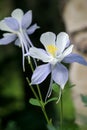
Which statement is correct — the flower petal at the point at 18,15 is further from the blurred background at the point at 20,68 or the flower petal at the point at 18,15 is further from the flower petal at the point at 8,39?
the blurred background at the point at 20,68

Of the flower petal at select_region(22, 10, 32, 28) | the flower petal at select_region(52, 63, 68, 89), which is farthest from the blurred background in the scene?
the flower petal at select_region(52, 63, 68, 89)

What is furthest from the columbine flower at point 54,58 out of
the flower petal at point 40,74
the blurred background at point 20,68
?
the blurred background at point 20,68

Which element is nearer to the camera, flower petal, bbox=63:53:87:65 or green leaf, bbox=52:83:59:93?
flower petal, bbox=63:53:87:65

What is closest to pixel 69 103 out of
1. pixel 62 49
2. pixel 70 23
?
pixel 70 23

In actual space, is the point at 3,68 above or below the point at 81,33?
below

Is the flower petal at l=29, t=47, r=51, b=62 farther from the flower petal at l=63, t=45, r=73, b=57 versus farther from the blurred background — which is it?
the blurred background

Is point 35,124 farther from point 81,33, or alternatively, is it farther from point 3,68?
point 81,33

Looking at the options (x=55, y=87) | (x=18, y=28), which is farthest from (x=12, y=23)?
(x=55, y=87)

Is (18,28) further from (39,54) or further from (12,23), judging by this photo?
(39,54)
